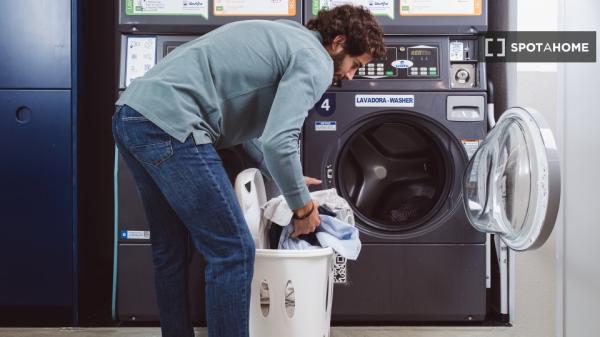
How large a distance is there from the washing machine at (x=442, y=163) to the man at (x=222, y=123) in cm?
69

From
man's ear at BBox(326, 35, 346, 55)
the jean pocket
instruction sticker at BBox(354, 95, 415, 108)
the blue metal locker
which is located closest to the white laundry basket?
the jean pocket

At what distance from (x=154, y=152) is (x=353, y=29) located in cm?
64

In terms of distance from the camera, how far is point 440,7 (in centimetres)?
218

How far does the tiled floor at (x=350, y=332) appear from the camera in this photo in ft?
6.95

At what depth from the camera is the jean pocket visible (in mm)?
1332

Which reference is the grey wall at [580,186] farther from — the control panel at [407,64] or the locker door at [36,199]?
the locker door at [36,199]

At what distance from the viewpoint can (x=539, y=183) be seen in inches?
63.0

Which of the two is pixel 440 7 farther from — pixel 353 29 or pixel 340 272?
pixel 340 272

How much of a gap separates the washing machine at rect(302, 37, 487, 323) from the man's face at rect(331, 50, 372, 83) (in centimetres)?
54

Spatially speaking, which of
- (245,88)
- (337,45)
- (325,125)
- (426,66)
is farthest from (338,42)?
(426,66)

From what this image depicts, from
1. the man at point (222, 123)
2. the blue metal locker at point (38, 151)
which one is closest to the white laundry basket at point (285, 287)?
the man at point (222, 123)

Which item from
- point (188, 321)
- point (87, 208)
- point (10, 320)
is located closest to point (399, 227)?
point (188, 321)

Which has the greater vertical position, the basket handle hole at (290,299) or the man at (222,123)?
the man at (222,123)

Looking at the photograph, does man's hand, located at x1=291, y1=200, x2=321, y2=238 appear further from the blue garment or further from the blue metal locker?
the blue metal locker
